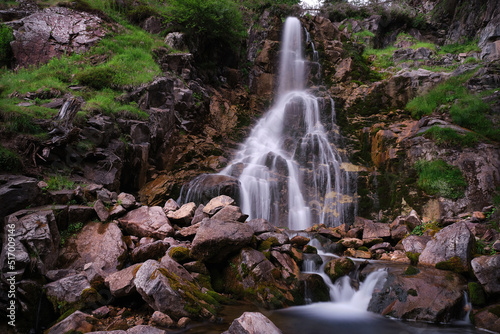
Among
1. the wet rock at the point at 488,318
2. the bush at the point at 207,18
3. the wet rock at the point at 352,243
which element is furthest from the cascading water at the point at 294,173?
the bush at the point at 207,18

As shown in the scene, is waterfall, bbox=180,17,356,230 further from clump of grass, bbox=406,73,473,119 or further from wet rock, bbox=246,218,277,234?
clump of grass, bbox=406,73,473,119

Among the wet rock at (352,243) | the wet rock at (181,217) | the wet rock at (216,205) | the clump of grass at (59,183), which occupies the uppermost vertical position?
the clump of grass at (59,183)

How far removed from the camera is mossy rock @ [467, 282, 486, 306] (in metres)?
5.17

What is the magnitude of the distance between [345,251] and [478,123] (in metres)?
8.33

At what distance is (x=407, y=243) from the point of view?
26.2ft

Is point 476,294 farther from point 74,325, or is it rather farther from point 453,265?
point 74,325

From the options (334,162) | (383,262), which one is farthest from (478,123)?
(383,262)

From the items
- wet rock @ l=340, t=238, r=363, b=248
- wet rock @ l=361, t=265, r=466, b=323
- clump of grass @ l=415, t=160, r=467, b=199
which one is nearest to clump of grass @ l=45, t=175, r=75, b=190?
wet rock @ l=361, t=265, r=466, b=323

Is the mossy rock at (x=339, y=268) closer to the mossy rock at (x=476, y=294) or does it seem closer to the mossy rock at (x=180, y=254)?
the mossy rock at (x=476, y=294)

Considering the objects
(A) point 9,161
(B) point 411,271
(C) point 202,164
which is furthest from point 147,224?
(B) point 411,271

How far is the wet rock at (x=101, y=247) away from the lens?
6.19 m

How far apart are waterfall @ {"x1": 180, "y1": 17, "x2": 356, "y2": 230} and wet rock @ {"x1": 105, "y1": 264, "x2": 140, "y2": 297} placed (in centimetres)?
617

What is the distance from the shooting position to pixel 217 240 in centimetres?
622

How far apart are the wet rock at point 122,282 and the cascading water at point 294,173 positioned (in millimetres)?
6191
